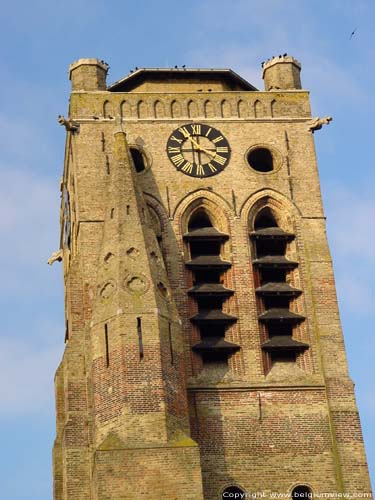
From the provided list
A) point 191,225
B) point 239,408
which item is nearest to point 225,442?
point 239,408

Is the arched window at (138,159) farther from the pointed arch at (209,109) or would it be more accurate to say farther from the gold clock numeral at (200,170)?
the pointed arch at (209,109)

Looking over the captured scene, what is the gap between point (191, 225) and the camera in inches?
1774

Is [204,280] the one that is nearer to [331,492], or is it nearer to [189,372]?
[189,372]

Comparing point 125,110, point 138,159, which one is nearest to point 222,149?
point 138,159

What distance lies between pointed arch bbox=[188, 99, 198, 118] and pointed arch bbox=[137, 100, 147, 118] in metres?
1.38

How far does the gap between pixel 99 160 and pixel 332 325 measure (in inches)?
340

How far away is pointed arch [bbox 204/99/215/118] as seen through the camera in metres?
46.6

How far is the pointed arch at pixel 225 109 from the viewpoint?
46.7 m

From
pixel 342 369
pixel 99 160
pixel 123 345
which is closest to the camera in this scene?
pixel 123 345

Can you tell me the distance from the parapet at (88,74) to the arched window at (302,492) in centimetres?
1441

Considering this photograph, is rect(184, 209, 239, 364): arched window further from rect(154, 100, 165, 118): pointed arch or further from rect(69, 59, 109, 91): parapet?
rect(69, 59, 109, 91): parapet

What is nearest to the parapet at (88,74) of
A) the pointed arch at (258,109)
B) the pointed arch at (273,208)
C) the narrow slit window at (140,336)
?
the pointed arch at (258,109)

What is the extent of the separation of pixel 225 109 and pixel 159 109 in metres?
2.07

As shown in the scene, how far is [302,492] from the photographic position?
40.8 m
